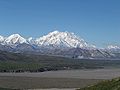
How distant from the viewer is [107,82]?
35.4m

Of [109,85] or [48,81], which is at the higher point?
[48,81]

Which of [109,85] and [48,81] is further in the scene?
[48,81]

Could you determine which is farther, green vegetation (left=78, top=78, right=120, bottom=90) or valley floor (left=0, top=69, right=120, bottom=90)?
→ valley floor (left=0, top=69, right=120, bottom=90)

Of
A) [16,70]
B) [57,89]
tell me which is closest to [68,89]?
[57,89]

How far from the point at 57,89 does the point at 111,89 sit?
5951 cm

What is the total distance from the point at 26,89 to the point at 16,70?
10821 cm

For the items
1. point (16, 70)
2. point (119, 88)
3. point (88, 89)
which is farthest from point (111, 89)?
point (16, 70)

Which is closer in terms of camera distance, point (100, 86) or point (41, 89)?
point (100, 86)

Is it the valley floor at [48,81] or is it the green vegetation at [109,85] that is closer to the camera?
the green vegetation at [109,85]

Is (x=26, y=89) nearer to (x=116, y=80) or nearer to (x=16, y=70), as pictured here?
(x=116, y=80)

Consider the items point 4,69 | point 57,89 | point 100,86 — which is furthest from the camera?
point 4,69

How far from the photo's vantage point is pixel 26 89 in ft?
299

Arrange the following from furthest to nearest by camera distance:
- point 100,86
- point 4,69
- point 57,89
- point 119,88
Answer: point 4,69 → point 57,89 → point 100,86 → point 119,88

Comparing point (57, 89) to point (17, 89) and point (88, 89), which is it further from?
point (88, 89)
